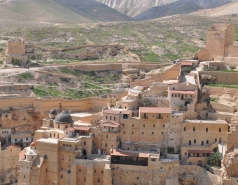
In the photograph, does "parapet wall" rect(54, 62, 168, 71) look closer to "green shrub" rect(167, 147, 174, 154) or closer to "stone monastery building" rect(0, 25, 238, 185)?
"stone monastery building" rect(0, 25, 238, 185)

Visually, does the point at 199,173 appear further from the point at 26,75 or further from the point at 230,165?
the point at 26,75

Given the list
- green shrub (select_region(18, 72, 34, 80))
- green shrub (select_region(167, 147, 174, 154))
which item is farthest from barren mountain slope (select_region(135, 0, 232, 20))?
green shrub (select_region(167, 147, 174, 154))

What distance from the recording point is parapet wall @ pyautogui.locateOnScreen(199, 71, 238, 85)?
4544 cm

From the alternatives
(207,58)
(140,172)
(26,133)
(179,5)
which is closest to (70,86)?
(26,133)

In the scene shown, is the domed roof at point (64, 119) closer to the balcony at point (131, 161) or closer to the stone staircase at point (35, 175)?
the stone staircase at point (35, 175)

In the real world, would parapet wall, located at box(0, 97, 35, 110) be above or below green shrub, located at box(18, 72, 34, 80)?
below

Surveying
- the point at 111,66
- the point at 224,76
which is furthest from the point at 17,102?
the point at 224,76

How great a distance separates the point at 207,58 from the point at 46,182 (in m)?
24.9

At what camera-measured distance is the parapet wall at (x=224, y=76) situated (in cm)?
4544

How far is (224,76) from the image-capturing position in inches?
1805

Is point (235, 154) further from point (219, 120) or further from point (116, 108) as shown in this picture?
point (116, 108)

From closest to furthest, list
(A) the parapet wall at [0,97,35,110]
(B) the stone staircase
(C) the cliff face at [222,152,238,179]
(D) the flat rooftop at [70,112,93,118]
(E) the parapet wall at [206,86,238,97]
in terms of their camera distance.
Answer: (C) the cliff face at [222,152,238,179] < (B) the stone staircase < (E) the parapet wall at [206,86,238,97] < (D) the flat rooftop at [70,112,93,118] < (A) the parapet wall at [0,97,35,110]

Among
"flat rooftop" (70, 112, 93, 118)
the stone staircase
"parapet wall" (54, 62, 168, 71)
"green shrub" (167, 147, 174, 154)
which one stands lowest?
the stone staircase

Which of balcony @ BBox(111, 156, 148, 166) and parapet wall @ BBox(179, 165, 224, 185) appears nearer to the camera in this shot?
parapet wall @ BBox(179, 165, 224, 185)
